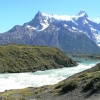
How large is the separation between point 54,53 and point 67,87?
15815 centimetres

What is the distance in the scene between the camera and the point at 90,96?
29.9 m

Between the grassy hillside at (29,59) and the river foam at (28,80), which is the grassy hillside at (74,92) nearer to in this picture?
the river foam at (28,80)

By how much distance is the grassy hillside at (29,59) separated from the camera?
5999 inches

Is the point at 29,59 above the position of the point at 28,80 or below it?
above

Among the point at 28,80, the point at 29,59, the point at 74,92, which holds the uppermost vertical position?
the point at 29,59

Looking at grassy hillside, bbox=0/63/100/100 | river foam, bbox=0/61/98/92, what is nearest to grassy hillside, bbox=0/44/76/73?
river foam, bbox=0/61/98/92

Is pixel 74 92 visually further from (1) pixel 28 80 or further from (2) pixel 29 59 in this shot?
(2) pixel 29 59

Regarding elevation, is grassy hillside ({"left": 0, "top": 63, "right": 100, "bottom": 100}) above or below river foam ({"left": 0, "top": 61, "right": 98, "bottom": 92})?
above

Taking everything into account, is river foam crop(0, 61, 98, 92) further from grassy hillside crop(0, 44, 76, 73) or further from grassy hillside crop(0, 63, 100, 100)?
grassy hillside crop(0, 63, 100, 100)

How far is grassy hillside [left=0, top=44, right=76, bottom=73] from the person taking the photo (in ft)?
500

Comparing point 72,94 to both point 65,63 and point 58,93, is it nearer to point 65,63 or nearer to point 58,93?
point 58,93

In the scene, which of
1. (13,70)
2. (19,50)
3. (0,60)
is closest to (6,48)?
(19,50)

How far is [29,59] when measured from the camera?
170500mm

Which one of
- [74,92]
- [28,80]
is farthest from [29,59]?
[74,92]
